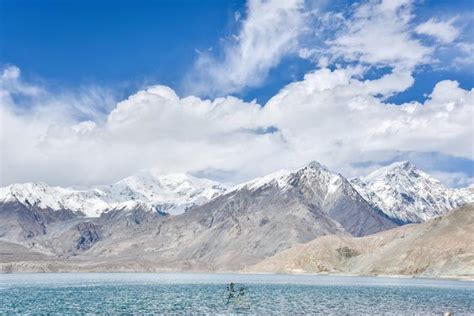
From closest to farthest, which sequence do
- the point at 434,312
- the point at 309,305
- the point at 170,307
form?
the point at 434,312, the point at 170,307, the point at 309,305

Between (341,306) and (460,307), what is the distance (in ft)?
68.5

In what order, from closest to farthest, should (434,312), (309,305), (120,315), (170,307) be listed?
1. (120,315)
2. (434,312)
3. (170,307)
4. (309,305)

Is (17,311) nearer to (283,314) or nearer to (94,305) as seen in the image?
(94,305)

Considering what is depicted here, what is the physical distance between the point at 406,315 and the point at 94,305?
53153 mm

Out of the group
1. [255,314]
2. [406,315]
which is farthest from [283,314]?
[406,315]

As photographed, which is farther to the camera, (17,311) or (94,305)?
(94,305)

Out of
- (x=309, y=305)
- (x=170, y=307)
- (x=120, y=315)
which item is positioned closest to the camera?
(x=120, y=315)

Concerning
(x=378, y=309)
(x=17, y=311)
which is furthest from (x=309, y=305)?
(x=17, y=311)

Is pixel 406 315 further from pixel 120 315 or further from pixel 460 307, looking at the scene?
pixel 120 315

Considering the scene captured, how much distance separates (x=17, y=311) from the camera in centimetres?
9669

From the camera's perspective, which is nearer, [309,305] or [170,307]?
[170,307]

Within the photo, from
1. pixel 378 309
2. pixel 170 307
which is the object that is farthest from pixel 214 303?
pixel 378 309

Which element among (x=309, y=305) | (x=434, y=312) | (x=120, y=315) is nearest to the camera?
(x=120, y=315)

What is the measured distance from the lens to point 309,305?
368ft
